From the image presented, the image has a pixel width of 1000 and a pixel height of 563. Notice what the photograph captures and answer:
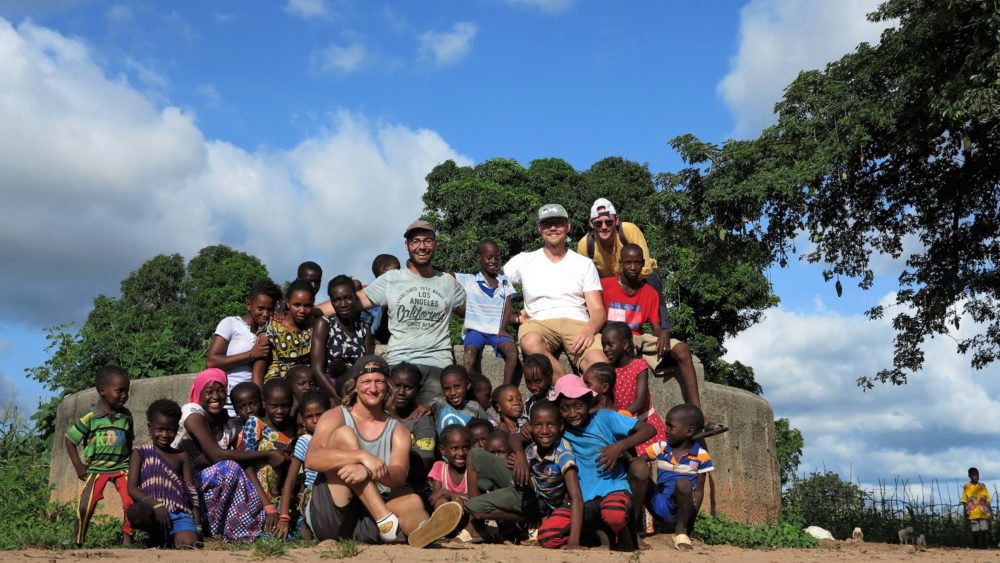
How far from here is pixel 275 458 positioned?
6941 millimetres

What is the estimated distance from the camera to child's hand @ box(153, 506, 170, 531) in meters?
6.45

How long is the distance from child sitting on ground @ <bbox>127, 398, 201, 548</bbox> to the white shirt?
115 inches

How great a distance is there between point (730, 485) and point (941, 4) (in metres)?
7.66

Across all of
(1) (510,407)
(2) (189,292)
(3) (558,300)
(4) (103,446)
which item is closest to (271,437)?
(4) (103,446)

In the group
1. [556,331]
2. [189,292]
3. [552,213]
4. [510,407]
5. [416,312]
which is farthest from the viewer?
[189,292]

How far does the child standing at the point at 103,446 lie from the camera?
22.4ft

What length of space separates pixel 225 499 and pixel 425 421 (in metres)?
1.50

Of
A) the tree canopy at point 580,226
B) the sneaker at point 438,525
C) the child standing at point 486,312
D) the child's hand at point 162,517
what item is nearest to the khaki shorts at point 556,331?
the child standing at point 486,312

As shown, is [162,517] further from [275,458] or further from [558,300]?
[558,300]

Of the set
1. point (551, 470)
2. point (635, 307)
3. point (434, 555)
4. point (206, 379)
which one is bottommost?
point (434, 555)

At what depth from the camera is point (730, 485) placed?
890 cm

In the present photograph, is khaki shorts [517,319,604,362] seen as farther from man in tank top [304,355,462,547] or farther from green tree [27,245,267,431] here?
green tree [27,245,267,431]

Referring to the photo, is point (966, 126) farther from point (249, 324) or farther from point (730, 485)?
point (249, 324)

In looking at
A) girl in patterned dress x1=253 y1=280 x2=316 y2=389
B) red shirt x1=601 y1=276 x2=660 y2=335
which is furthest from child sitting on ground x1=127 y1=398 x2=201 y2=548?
red shirt x1=601 y1=276 x2=660 y2=335
